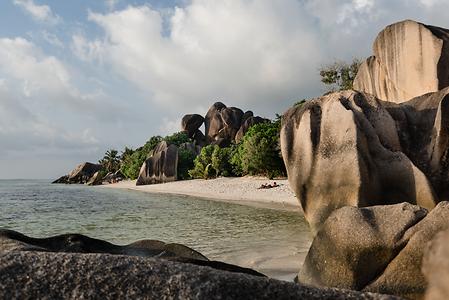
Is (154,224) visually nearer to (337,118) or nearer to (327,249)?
(337,118)

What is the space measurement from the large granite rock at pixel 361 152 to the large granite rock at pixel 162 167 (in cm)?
4951

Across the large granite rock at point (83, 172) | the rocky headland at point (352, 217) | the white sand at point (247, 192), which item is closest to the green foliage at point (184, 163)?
the white sand at point (247, 192)

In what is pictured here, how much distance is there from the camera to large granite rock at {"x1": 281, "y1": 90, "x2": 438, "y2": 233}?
10375mm

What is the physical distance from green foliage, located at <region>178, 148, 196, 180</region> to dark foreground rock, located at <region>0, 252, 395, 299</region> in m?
58.7

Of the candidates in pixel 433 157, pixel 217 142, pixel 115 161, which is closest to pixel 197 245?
pixel 433 157

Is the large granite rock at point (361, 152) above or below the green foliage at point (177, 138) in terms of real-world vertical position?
below

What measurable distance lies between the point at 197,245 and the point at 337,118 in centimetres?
510

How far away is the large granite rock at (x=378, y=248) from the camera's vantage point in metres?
5.72

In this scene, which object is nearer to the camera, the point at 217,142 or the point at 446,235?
the point at 446,235

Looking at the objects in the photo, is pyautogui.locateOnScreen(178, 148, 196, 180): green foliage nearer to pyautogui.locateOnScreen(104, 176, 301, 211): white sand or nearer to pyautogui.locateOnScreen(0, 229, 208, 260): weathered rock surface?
pyautogui.locateOnScreen(104, 176, 301, 211): white sand

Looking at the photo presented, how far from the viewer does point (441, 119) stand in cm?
1110

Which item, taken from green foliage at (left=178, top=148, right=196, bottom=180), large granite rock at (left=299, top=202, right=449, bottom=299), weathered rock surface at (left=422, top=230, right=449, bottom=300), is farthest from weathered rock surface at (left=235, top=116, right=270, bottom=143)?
weathered rock surface at (left=422, top=230, right=449, bottom=300)

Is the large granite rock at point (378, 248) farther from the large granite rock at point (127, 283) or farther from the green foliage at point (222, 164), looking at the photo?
the green foliage at point (222, 164)

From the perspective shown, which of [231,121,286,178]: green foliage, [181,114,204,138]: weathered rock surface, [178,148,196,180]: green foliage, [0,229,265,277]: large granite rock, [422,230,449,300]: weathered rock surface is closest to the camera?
[422,230,449,300]: weathered rock surface
